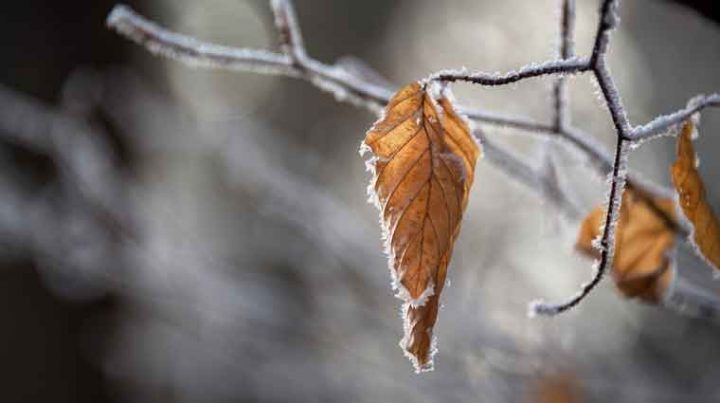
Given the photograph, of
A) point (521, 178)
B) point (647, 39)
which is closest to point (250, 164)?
point (521, 178)

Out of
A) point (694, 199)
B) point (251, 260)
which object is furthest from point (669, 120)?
point (251, 260)

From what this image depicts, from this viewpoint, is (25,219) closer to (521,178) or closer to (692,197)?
(521,178)

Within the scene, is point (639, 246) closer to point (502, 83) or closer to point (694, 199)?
point (694, 199)

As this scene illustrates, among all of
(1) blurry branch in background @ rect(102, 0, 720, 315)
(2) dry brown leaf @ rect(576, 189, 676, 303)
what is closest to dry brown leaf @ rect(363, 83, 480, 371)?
(1) blurry branch in background @ rect(102, 0, 720, 315)

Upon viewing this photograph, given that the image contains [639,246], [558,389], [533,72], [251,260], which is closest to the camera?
[533,72]

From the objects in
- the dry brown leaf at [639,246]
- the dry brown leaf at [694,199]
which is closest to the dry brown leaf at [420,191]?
the dry brown leaf at [694,199]
